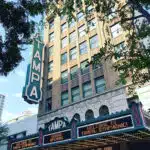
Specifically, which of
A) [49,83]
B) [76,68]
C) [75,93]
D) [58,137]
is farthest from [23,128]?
[58,137]

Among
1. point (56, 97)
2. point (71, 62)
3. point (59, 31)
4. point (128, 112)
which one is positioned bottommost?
point (128, 112)

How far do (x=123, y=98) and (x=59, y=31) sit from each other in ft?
61.9

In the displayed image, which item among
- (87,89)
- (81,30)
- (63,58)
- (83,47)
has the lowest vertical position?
(87,89)

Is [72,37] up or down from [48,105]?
up

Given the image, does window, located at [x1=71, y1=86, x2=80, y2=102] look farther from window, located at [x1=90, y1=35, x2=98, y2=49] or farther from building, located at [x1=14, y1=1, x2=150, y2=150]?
window, located at [x1=90, y1=35, x2=98, y2=49]

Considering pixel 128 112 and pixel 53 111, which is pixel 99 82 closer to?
pixel 53 111

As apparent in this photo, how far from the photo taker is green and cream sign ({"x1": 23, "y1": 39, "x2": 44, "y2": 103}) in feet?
102

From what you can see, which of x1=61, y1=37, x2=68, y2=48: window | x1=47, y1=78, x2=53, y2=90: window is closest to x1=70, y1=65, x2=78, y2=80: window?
x1=47, y1=78, x2=53, y2=90: window

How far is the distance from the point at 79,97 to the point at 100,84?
11.4ft

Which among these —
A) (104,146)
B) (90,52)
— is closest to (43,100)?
(90,52)

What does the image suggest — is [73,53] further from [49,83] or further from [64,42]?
[49,83]

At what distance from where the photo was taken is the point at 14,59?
33.9 feet

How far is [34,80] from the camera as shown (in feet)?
108

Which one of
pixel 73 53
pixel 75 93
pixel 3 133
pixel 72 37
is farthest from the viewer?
pixel 3 133
